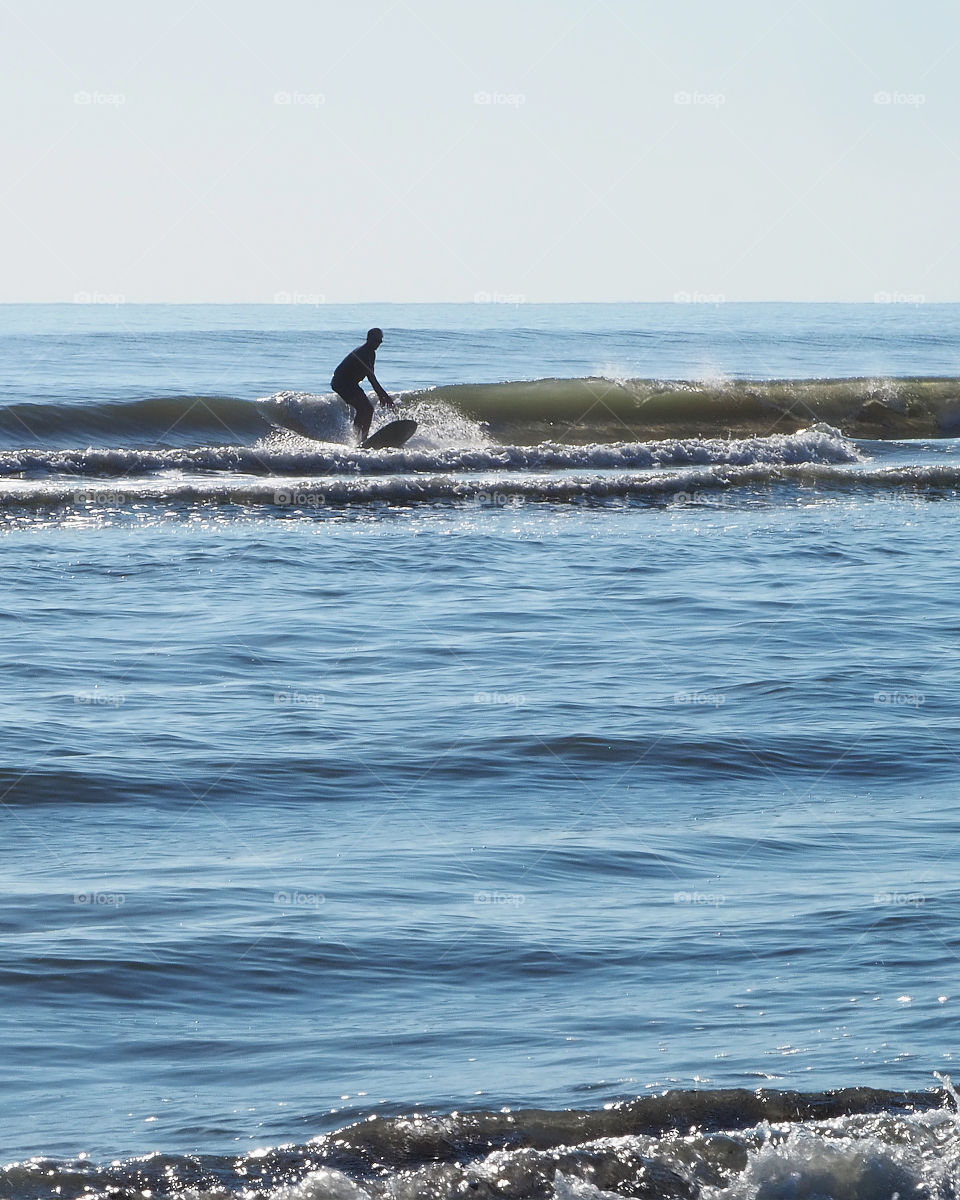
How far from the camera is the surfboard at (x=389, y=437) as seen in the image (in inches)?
981

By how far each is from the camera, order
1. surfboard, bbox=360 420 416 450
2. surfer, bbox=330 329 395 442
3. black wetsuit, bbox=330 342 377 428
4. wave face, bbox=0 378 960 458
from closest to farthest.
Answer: surfer, bbox=330 329 395 442 → black wetsuit, bbox=330 342 377 428 → surfboard, bbox=360 420 416 450 → wave face, bbox=0 378 960 458

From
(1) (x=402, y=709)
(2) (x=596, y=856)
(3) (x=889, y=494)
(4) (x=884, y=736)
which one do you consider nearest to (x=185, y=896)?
(2) (x=596, y=856)

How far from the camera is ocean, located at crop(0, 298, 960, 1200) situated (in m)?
4.63

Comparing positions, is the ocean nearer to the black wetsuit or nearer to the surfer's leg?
the black wetsuit

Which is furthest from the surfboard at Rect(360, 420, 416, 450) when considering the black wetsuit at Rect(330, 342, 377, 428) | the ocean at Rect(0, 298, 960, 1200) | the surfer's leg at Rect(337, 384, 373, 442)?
the ocean at Rect(0, 298, 960, 1200)

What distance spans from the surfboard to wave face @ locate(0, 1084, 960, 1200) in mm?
20609

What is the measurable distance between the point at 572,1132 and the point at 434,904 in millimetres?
1871

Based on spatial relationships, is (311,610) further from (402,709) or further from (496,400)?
(496,400)

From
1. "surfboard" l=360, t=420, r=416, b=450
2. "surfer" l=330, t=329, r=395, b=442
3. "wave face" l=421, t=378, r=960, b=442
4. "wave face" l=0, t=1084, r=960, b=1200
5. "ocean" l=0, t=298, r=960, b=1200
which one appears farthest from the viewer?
"wave face" l=421, t=378, r=960, b=442

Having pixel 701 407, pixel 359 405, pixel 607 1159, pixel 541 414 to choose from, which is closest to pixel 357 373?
pixel 359 405

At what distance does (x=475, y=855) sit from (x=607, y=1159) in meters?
2.58

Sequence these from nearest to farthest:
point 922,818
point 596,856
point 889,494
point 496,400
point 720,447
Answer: point 596,856 → point 922,818 → point 889,494 → point 720,447 → point 496,400

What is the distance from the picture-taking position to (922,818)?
7.79m

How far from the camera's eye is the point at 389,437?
984 inches
